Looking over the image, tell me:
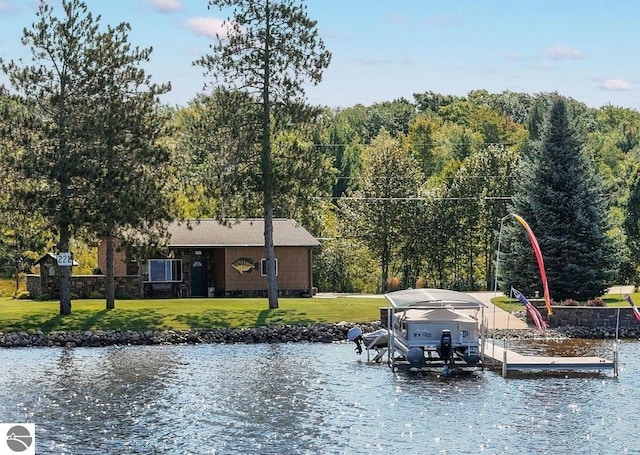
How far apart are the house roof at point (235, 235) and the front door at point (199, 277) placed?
128cm

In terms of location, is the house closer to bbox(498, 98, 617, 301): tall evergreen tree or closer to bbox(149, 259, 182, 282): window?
bbox(149, 259, 182, 282): window

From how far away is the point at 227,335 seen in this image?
49.7m

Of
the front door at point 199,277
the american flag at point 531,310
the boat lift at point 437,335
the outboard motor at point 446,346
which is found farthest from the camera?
the front door at point 199,277

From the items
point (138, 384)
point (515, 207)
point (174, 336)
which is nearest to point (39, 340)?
point (174, 336)

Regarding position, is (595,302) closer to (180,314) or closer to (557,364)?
(557,364)

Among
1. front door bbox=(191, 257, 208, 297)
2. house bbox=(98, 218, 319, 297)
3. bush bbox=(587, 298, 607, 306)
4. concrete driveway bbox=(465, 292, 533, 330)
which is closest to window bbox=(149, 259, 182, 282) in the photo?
house bbox=(98, 218, 319, 297)

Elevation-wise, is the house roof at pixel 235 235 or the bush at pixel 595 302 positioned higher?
the house roof at pixel 235 235

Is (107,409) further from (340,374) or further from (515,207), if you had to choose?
(515,207)

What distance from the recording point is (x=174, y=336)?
4922cm

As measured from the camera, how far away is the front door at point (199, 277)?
65.8m

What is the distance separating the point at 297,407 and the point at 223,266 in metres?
33.8

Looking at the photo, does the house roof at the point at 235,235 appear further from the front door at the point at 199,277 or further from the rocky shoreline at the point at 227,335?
the rocky shoreline at the point at 227,335

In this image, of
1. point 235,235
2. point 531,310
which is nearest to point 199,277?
point 235,235

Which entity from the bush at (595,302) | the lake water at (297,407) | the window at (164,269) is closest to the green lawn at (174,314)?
the lake water at (297,407)
